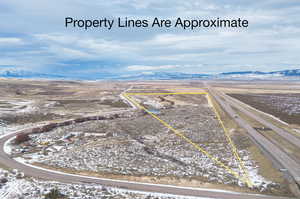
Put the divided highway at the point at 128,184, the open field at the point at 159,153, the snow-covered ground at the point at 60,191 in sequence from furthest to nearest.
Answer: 1. the open field at the point at 159,153
2. the divided highway at the point at 128,184
3. the snow-covered ground at the point at 60,191

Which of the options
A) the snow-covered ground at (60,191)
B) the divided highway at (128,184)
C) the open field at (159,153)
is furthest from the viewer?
the open field at (159,153)

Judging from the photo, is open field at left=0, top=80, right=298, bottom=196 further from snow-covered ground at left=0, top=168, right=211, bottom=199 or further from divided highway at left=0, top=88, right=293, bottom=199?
snow-covered ground at left=0, top=168, right=211, bottom=199

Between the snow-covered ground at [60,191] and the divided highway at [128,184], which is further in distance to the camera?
the divided highway at [128,184]

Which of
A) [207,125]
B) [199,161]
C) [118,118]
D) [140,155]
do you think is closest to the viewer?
[199,161]

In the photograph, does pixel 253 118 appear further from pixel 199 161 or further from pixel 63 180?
pixel 63 180

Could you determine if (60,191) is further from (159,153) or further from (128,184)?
(159,153)

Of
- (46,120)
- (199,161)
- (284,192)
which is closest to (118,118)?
(46,120)

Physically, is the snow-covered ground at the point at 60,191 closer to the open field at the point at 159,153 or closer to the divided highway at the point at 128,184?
the divided highway at the point at 128,184

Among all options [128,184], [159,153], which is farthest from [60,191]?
[159,153]

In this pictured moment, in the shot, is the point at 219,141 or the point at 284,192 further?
the point at 219,141

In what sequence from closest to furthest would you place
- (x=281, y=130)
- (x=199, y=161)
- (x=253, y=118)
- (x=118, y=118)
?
(x=199, y=161) < (x=281, y=130) < (x=253, y=118) < (x=118, y=118)

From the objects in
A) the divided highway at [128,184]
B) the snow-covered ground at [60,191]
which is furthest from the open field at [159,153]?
the snow-covered ground at [60,191]
